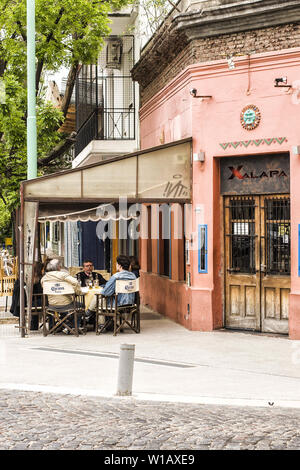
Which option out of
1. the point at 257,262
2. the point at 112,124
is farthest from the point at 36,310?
the point at 112,124

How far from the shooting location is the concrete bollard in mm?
9102

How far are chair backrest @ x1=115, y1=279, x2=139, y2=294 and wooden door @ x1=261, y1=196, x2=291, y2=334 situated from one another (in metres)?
2.29

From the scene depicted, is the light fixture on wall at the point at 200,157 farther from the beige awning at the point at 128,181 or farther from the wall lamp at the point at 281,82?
the wall lamp at the point at 281,82

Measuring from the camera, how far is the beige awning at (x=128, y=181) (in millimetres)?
14477

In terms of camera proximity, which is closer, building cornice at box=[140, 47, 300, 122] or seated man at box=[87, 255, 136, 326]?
building cornice at box=[140, 47, 300, 122]

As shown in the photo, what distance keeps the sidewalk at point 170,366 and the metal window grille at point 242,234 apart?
1251 millimetres

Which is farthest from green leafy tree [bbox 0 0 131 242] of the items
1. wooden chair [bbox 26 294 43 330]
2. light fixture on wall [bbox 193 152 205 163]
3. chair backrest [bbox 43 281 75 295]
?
chair backrest [bbox 43 281 75 295]

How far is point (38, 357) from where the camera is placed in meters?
12.2

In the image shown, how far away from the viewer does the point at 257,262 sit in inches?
571

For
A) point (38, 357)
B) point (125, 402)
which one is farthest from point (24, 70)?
point (125, 402)

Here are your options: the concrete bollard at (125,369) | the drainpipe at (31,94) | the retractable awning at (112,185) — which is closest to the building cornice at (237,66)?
the retractable awning at (112,185)

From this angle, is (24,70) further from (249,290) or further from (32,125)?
(249,290)

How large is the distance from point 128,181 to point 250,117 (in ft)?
8.01

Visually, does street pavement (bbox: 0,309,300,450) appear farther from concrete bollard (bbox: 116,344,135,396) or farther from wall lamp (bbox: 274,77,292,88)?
wall lamp (bbox: 274,77,292,88)
